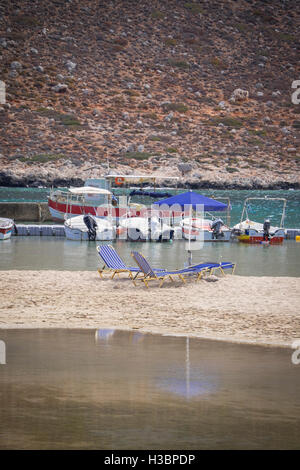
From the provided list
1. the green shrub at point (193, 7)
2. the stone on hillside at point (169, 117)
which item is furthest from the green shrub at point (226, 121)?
the green shrub at point (193, 7)

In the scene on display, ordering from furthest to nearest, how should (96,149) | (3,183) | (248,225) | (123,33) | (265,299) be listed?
1. (123,33)
2. (96,149)
3. (3,183)
4. (248,225)
5. (265,299)

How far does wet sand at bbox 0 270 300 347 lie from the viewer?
11508 millimetres

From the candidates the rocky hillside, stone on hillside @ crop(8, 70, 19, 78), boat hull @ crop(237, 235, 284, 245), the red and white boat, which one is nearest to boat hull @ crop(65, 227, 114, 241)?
the red and white boat

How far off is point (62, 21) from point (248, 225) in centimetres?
9653

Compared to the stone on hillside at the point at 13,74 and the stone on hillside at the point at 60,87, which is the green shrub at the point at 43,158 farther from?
the stone on hillside at the point at 13,74

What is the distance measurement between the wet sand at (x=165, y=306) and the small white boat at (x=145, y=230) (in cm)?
1643

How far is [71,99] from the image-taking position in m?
114

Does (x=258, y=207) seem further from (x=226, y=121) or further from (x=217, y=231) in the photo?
(x=217, y=231)

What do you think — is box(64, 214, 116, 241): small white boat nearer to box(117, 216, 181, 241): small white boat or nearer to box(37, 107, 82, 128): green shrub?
box(117, 216, 181, 241): small white boat

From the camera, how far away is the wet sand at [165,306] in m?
11.5

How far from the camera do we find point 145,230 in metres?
33.4
